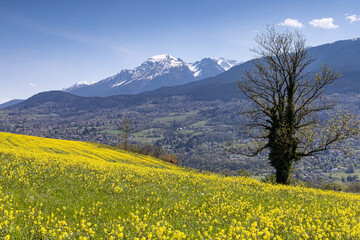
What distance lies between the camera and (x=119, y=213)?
982cm

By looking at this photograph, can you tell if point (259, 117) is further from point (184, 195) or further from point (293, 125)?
point (184, 195)

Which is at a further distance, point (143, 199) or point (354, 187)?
point (354, 187)

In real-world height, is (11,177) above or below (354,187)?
above

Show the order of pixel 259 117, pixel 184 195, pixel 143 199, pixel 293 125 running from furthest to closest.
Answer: pixel 259 117
pixel 293 125
pixel 184 195
pixel 143 199

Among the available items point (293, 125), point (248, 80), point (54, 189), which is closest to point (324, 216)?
point (54, 189)

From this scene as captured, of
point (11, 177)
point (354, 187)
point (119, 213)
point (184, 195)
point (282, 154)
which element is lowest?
point (354, 187)

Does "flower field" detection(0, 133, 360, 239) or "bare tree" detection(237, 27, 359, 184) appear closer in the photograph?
"flower field" detection(0, 133, 360, 239)

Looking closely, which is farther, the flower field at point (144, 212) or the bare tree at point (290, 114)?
the bare tree at point (290, 114)

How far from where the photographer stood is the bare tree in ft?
93.1

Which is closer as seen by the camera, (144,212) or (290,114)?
(144,212)

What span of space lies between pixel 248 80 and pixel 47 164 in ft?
83.2

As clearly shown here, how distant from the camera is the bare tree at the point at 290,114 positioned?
28375 millimetres

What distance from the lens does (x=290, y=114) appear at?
31.3 meters

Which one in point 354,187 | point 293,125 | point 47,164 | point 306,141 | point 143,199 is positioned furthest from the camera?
point 354,187
